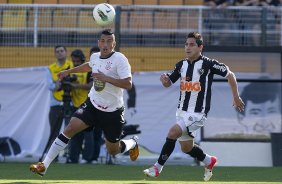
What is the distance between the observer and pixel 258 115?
15.0 meters

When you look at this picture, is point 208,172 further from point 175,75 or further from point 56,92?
point 56,92

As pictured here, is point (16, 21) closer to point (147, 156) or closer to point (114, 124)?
point (147, 156)

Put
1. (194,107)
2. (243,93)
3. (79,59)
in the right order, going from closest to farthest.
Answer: (194,107) < (79,59) < (243,93)

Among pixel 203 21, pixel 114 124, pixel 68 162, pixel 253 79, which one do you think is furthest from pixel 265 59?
pixel 114 124

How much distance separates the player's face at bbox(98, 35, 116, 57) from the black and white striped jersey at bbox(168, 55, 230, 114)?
903 mm

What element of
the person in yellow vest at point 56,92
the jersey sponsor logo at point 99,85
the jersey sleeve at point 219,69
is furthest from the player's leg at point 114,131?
the person in yellow vest at point 56,92

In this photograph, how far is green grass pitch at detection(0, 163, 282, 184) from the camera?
Result: 416 inches

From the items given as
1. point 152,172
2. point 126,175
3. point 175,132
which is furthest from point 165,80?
point 126,175

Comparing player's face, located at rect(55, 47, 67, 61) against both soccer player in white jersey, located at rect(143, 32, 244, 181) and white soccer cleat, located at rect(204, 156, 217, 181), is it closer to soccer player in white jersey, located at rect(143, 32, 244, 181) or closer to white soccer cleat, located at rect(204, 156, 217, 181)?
soccer player in white jersey, located at rect(143, 32, 244, 181)

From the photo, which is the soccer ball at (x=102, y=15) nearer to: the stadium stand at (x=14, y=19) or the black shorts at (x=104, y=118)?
the black shorts at (x=104, y=118)

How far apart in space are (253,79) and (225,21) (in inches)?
48.8

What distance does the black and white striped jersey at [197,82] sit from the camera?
420 inches

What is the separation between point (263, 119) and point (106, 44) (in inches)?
210

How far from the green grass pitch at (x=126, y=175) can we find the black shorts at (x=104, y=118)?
0.64 meters
